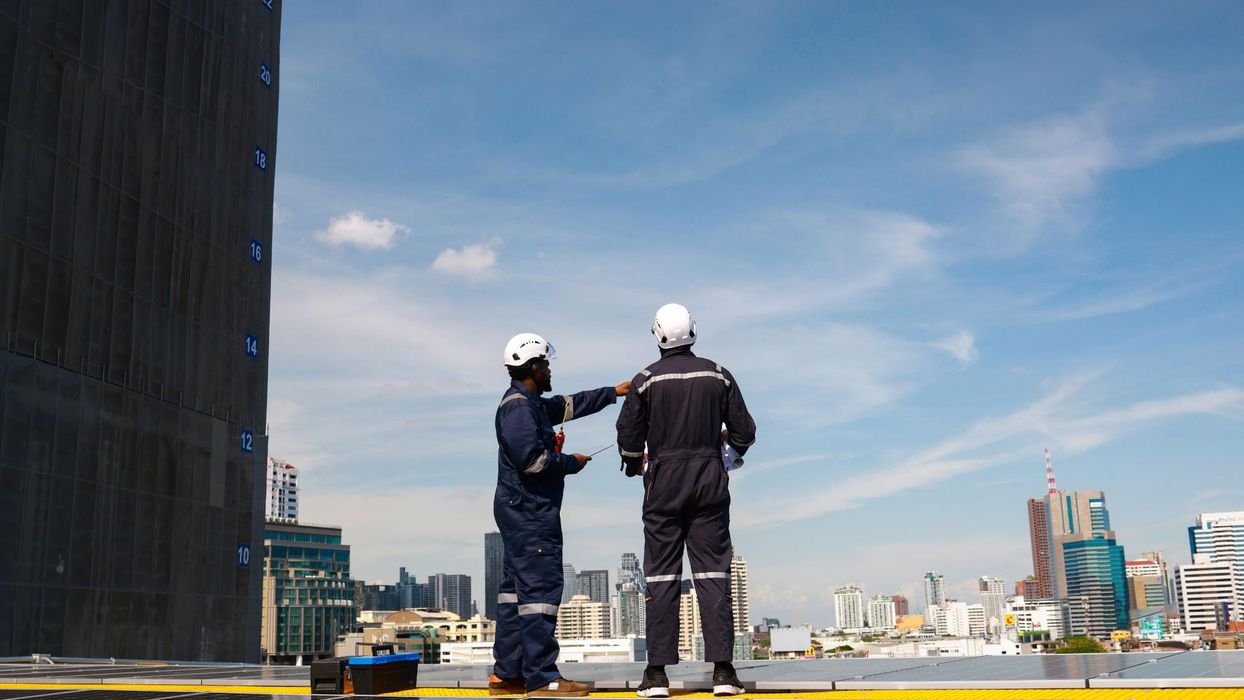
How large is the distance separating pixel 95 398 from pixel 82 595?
14.8ft

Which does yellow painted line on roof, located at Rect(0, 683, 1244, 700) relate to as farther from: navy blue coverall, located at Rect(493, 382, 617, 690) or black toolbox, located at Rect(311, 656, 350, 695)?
navy blue coverall, located at Rect(493, 382, 617, 690)

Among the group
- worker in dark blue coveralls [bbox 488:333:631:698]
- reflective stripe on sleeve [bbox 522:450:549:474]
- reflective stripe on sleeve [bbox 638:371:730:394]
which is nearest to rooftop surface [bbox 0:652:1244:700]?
worker in dark blue coveralls [bbox 488:333:631:698]

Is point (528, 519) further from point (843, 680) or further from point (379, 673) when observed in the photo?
point (843, 680)

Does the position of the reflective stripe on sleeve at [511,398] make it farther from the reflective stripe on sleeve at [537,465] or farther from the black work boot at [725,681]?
the black work boot at [725,681]

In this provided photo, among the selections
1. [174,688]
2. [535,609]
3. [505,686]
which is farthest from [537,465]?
[174,688]

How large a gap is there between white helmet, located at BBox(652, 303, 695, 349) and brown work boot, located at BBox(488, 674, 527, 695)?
283 centimetres

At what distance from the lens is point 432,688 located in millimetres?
8539

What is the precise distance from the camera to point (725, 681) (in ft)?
23.3

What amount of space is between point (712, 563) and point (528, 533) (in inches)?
62.0

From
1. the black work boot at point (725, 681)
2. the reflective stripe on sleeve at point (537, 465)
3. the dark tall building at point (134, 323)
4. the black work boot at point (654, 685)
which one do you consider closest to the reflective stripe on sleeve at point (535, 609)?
the reflective stripe on sleeve at point (537, 465)

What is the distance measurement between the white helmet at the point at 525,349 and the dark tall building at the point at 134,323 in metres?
17.6

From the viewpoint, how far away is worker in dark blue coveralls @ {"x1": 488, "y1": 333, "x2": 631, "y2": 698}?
8273 millimetres

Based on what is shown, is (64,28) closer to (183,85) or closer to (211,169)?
(183,85)

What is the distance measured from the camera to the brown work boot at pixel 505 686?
825cm
